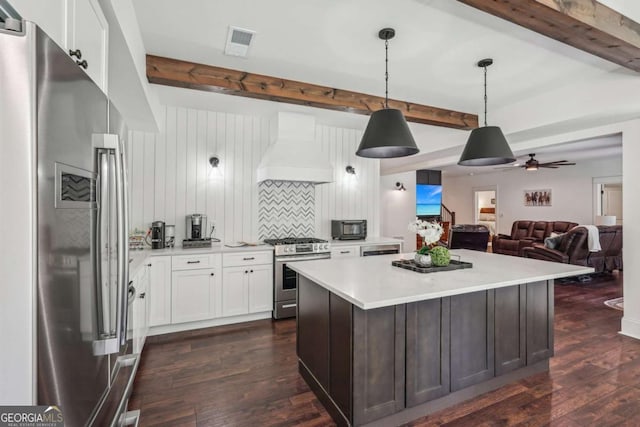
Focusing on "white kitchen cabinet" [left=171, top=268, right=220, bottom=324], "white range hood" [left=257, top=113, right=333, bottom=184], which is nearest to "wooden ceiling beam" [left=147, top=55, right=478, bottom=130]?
"white range hood" [left=257, top=113, right=333, bottom=184]

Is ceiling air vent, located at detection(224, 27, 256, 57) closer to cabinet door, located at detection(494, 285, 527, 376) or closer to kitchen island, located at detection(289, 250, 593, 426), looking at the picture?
kitchen island, located at detection(289, 250, 593, 426)

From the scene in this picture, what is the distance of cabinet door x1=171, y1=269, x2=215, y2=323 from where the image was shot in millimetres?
3504

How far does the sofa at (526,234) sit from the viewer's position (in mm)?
7627

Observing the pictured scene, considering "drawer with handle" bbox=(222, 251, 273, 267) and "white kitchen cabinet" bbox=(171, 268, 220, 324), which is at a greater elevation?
"drawer with handle" bbox=(222, 251, 273, 267)

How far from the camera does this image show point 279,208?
4590 mm

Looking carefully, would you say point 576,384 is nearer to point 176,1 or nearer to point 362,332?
point 362,332

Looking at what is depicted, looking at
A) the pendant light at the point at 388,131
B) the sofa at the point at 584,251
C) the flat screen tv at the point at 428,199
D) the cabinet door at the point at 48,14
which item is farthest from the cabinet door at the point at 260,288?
the flat screen tv at the point at 428,199

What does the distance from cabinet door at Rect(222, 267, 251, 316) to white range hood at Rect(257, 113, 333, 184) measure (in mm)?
1204

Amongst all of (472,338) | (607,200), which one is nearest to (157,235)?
(472,338)

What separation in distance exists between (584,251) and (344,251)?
15.3 feet

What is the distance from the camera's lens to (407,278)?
2260 millimetres

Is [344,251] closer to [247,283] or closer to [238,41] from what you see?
[247,283]

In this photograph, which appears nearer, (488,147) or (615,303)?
(488,147)

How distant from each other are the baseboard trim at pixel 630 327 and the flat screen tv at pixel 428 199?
21.3 feet
